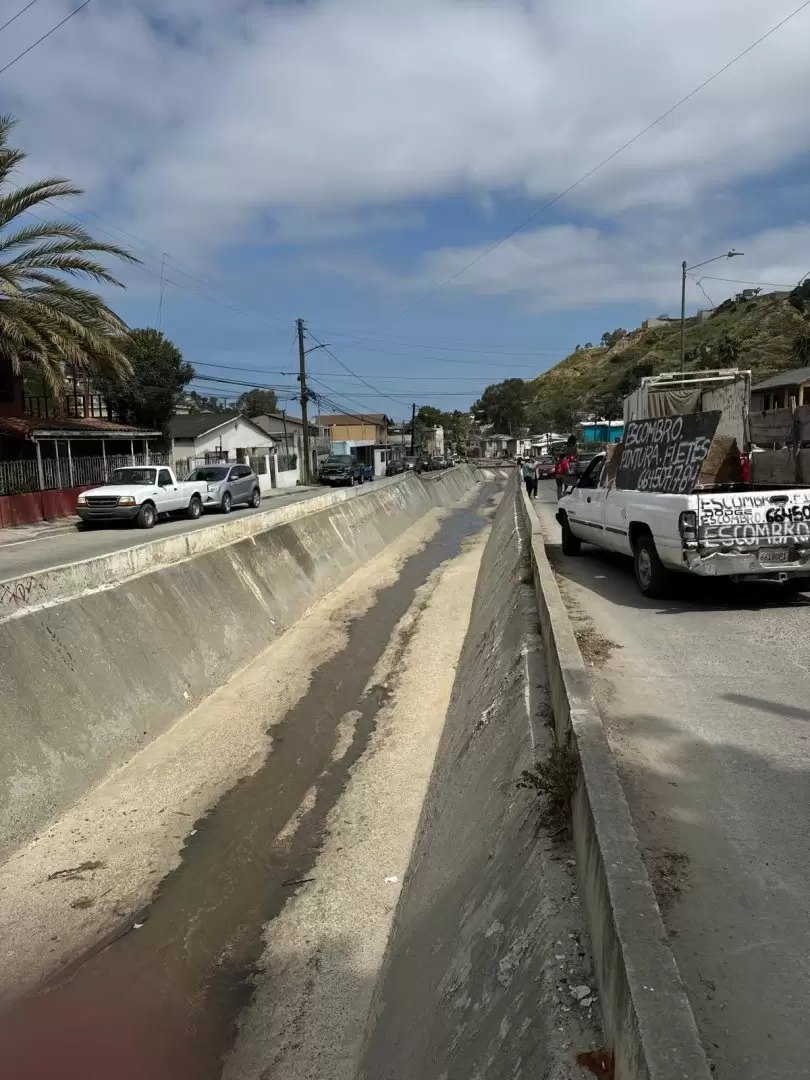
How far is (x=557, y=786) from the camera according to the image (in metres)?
4.18

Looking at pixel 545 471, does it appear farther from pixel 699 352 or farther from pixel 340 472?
pixel 699 352

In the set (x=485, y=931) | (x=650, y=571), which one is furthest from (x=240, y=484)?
(x=485, y=931)

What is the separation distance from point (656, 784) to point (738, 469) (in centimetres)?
775

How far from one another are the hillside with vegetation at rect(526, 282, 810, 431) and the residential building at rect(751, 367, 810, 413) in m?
20.1

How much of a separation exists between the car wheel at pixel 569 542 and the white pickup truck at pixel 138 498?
1424 centimetres

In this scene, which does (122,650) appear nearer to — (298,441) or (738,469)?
(738,469)

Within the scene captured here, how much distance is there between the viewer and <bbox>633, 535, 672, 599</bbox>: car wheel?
9.46m

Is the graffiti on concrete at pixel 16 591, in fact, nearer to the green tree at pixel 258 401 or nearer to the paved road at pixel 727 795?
the paved road at pixel 727 795

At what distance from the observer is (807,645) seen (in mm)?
7273

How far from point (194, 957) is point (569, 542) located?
10039 mm

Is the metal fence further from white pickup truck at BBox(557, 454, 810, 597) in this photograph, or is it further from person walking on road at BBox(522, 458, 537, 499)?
white pickup truck at BBox(557, 454, 810, 597)

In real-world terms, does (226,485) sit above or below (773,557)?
above

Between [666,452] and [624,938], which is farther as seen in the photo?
[666,452]

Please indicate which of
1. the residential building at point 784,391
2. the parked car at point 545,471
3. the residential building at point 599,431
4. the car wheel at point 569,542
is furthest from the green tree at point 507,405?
the car wheel at point 569,542
